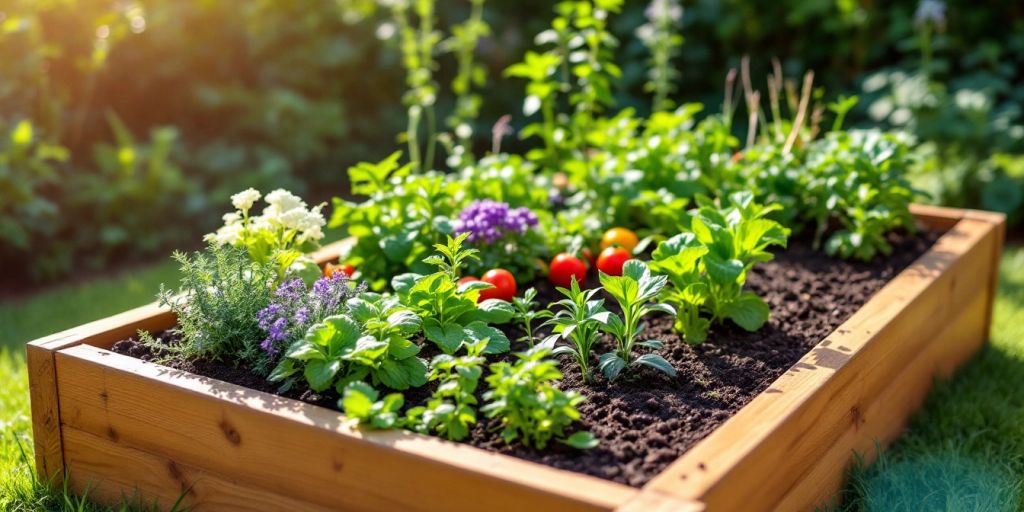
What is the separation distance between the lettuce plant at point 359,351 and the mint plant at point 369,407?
5.2 inches

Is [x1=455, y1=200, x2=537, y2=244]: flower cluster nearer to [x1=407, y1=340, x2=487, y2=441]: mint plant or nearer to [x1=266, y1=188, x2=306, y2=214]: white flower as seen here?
[x1=266, y1=188, x2=306, y2=214]: white flower

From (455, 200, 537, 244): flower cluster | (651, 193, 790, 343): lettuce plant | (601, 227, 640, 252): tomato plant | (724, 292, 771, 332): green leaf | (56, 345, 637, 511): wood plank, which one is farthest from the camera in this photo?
(601, 227, 640, 252): tomato plant

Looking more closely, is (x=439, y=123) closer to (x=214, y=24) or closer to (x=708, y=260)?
(x=214, y=24)

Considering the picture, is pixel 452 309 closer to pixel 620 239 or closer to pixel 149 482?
pixel 149 482

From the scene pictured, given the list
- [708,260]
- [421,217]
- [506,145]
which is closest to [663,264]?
[708,260]

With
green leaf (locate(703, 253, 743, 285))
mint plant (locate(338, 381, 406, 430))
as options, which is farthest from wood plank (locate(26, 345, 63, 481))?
green leaf (locate(703, 253, 743, 285))

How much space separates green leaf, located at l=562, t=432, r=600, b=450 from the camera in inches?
81.0

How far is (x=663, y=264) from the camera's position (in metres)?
2.58

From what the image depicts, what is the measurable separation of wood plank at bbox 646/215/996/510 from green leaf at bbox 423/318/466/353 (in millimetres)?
652

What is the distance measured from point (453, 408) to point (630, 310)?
0.57 m

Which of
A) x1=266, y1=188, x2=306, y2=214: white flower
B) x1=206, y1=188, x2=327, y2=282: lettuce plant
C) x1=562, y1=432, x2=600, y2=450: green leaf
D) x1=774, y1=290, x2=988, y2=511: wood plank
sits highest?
x1=266, y1=188, x2=306, y2=214: white flower

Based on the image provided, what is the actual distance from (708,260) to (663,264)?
126 mm

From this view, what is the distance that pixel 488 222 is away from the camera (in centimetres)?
308

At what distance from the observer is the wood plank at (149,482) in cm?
222
